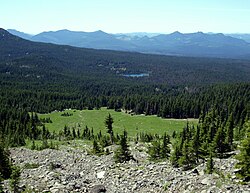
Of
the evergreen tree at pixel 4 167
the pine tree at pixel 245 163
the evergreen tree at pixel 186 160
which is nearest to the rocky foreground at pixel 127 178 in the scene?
the pine tree at pixel 245 163

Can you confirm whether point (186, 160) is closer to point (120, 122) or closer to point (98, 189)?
point (98, 189)

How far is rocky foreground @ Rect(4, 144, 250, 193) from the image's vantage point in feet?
124

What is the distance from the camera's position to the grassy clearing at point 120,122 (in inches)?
5689

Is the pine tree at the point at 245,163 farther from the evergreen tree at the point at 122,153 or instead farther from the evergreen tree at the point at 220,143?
the evergreen tree at the point at 122,153

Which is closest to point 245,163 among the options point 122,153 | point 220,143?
point 220,143

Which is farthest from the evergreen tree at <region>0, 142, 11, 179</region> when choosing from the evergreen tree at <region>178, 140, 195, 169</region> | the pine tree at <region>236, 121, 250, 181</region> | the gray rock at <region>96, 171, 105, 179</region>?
the pine tree at <region>236, 121, 250, 181</region>

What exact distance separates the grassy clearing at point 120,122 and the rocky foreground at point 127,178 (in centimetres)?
7330

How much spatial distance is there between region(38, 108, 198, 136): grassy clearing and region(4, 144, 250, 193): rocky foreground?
240ft

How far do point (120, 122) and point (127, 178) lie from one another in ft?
369

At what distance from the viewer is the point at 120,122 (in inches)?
6368

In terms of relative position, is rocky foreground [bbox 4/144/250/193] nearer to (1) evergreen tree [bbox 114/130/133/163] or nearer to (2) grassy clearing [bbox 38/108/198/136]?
(1) evergreen tree [bbox 114/130/133/163]

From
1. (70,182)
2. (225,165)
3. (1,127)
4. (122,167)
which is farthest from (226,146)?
(1,127)

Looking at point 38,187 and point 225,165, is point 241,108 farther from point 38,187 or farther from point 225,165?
point 38,187

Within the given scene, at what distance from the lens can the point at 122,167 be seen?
57281 millimetres
